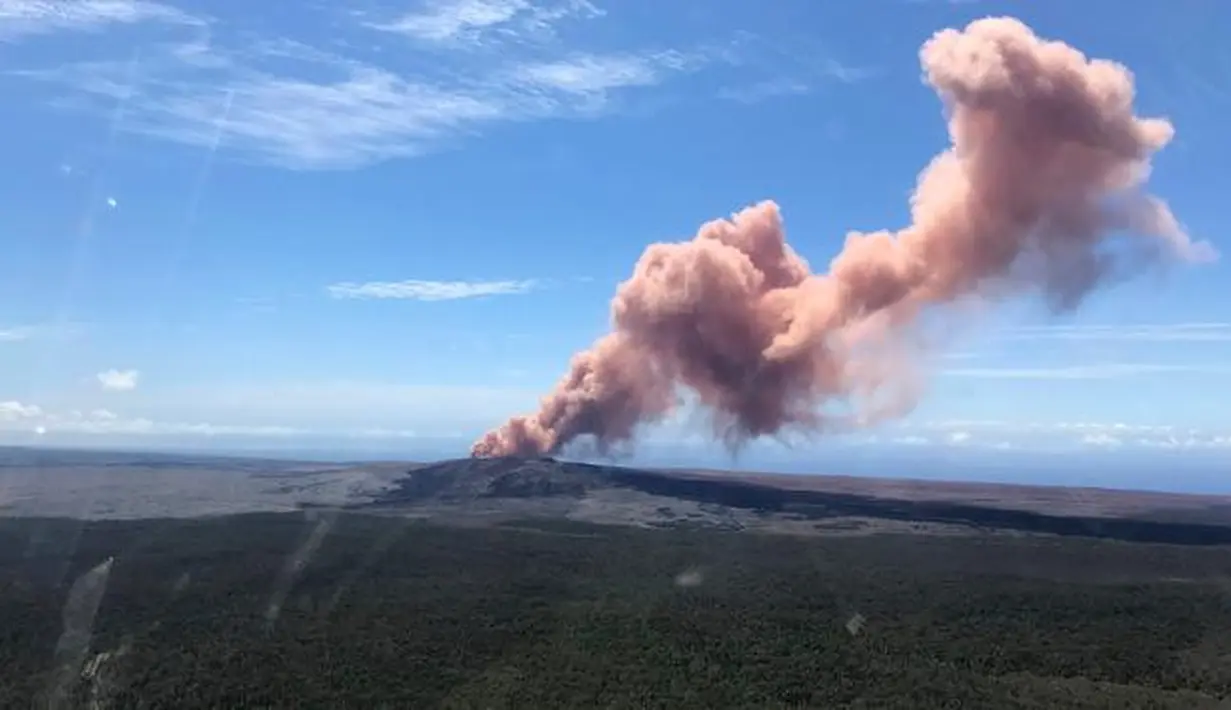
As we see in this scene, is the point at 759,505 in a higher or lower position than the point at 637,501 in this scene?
higher

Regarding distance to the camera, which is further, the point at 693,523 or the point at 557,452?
the point at 557,452

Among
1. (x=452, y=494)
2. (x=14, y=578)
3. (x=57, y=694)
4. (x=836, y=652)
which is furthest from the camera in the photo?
(x=452, y=494)

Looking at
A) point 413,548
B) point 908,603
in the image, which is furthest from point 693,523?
point 908,603

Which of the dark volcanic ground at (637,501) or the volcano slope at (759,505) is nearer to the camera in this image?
the volcano slope at (759,505)

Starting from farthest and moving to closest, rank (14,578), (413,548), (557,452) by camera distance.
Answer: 1. (557,452)
2. (413,548)
3. (14,578)

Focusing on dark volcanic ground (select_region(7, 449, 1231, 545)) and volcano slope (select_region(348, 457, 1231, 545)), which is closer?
volcano slope (select_region(348, 457, 1231, 545))

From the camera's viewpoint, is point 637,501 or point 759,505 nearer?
point 637,501

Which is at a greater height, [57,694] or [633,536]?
[633,536]

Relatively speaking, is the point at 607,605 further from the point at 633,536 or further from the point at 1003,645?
the point at 633,536
